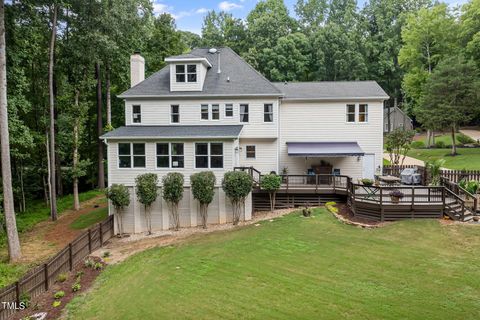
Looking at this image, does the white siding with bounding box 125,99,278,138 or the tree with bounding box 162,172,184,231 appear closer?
the tree with bounding box 162,172,184,231

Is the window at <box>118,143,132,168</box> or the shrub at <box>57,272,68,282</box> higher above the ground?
the window at <box>118,143,132,168</box>

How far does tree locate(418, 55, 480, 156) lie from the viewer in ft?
111

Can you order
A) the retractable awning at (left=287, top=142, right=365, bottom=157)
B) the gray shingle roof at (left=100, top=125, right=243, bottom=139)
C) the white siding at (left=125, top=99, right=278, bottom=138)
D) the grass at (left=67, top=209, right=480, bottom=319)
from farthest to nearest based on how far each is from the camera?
the white siding at (left=125, top=99, right=278, bottom=138) → the retractable awning at (left=287, top=142, right=365, bottom=157) → the gray shingle roof at (left=100, top=125, right=243, bottom=139) → the grass at (left=67, top=209, right=480, bottom=319)

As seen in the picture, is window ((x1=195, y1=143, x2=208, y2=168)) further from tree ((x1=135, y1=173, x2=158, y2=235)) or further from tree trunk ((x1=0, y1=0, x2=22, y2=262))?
tree trunk ((x1=0, y1=0, x2=22, y2=262))

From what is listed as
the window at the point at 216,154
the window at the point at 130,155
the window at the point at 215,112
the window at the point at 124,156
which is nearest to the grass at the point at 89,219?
the window at the point at 124,156

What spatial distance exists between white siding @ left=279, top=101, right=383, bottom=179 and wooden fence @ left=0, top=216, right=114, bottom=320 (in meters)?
11.4

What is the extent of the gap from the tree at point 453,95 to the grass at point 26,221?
32.5 metres

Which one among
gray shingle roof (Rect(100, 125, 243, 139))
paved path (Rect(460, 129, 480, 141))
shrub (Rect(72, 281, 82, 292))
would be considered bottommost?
shrub (Rect(72, 281, 82, 292))

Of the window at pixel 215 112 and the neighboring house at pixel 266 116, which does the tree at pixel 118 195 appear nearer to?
the neighboring house at pixel 266 116

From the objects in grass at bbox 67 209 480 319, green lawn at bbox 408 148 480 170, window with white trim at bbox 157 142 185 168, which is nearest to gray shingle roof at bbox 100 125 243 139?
window with white trim at bbox 157 142 185 168

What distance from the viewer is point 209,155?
18609 mm

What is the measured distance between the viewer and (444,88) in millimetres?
34875

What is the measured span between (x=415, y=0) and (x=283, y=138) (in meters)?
45.6

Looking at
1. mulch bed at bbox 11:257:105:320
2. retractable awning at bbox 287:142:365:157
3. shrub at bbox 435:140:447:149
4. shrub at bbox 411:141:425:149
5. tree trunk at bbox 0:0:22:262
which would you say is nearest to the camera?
mulch bed at bbox 11:257:105:320
